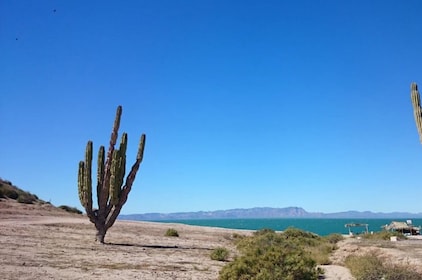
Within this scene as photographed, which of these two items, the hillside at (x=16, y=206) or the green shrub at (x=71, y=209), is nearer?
the hillside at (x=16, y=206)

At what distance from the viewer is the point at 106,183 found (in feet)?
78.0

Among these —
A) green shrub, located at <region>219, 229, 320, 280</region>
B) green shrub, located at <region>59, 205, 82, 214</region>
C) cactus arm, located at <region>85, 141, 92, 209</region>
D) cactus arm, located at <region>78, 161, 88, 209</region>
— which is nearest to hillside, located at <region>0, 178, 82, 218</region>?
green shrub, located at <region>59, 205, 82, 214</region>

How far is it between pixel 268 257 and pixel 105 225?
1244 cm

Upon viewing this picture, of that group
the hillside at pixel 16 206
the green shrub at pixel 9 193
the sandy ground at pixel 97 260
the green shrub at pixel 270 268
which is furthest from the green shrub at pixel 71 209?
the green shrub at pixel 270 268

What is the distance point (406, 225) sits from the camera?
46.4m

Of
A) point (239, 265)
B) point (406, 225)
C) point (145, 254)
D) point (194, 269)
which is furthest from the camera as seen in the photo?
point (406, 225)

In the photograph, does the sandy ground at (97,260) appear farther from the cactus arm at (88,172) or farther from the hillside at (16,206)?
the hillside at (16,206)

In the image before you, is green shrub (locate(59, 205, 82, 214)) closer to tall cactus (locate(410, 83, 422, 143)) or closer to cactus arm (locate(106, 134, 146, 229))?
cactus arm (locate(106, 134, 146, 229))

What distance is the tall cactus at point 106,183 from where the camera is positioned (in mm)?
23469

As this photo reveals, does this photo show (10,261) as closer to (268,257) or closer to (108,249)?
(108,249)

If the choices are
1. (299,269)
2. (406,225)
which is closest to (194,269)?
(299,269)

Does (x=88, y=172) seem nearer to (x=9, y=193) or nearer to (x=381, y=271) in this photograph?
(x=381, y=271)

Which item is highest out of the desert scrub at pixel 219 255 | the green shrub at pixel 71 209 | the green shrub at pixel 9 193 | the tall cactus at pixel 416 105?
the tall cactus at pixel 416 105

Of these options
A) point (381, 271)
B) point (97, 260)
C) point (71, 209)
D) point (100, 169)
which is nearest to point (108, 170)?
point (100, 169)
